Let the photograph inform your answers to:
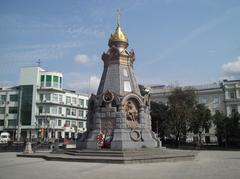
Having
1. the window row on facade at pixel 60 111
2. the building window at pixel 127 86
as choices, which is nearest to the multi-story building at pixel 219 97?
the window row on facade at pixel 60 111

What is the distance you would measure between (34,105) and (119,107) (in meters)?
43.7

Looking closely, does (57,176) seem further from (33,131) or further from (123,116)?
(33,131)

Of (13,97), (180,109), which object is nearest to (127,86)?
(180,109)

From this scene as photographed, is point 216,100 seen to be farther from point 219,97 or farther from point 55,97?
point 55,97

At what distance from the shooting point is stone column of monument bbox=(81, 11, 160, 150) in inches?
801

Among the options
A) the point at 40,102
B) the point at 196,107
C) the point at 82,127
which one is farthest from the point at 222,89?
the point at 40,102

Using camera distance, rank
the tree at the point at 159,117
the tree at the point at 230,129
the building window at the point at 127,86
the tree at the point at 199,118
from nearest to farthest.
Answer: the building window at the point at 127,86, the tree at the point at 230,129, the tree at the point at 199,118, the tree at the point at 159,117

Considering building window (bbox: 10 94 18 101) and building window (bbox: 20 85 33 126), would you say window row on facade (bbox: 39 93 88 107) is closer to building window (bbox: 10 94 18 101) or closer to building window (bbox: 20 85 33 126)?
building window (bbox: 20 85 33 126)

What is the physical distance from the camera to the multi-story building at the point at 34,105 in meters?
59.2

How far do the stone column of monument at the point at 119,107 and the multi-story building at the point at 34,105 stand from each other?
38646mm

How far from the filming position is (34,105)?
6009 centimetres

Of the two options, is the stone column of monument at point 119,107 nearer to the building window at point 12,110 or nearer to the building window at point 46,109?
the building window at point 46,109

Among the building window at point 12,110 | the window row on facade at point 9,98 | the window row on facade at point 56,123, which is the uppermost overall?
the window row on facade at point 9,98

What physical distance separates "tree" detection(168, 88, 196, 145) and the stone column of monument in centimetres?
2025
